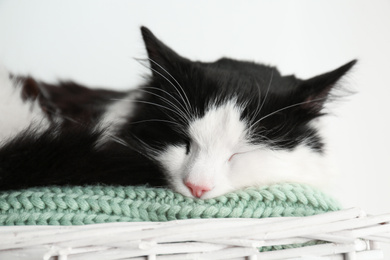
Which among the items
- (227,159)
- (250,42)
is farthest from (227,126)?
(250,42)

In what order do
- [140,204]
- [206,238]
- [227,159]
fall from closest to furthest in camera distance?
[206,238], [140,204], [227,159]

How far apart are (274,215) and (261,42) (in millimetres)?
1093

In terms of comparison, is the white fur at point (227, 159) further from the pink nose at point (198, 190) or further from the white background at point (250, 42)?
the white background at point (250, 42)

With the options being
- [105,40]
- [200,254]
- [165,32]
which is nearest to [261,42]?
[165,32]

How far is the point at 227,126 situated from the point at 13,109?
48cm

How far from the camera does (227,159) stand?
2.89 feet

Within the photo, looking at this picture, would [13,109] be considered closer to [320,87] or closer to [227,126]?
[227,126]

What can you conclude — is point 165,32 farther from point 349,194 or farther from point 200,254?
point 200,254

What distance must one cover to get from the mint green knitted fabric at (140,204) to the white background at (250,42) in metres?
0.94

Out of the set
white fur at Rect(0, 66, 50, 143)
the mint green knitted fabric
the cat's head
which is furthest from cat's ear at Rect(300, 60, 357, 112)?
white fur at Rect(0, 66, 50, 143)

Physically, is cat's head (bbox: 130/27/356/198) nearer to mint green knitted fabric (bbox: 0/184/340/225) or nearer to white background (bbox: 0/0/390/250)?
mint green knitted fabric (bbox: 0/184/340/225)

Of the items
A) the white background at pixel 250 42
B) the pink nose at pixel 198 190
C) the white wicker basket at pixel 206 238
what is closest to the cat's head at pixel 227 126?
the pink nose at pixel 198 190

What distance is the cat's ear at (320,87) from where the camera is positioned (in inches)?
35.6

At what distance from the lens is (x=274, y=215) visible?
2.42 ft
